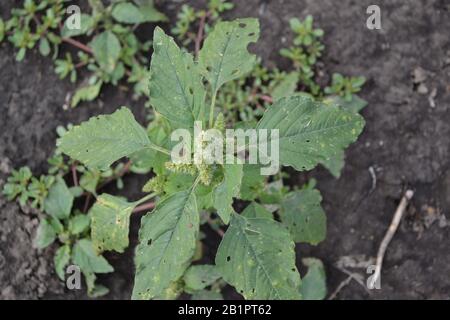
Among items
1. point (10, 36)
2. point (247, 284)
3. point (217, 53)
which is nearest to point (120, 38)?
point (10, 36)

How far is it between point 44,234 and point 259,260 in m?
1.59

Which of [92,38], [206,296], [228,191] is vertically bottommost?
[206,296]

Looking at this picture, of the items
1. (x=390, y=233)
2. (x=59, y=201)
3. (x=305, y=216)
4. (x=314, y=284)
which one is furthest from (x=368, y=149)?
(x=59, y=201)

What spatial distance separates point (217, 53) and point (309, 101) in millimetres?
457

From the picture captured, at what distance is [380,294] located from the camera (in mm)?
3135

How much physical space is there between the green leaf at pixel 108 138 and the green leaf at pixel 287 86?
132 cm

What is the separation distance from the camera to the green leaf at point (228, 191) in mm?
1765

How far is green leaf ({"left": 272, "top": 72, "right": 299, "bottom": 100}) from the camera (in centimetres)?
319

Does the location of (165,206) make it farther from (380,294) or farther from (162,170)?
(380,294)

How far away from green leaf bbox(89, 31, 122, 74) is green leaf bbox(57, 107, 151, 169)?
4.04 feet

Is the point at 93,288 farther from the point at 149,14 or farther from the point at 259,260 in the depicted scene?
the point at 149,14

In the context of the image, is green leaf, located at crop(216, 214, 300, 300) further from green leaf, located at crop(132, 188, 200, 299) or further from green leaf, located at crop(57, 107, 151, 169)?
green leaf, located at crop(57, 107, 151, 169)

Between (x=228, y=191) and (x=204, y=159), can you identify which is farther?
(x=204, y=159)

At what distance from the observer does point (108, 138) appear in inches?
83.4
